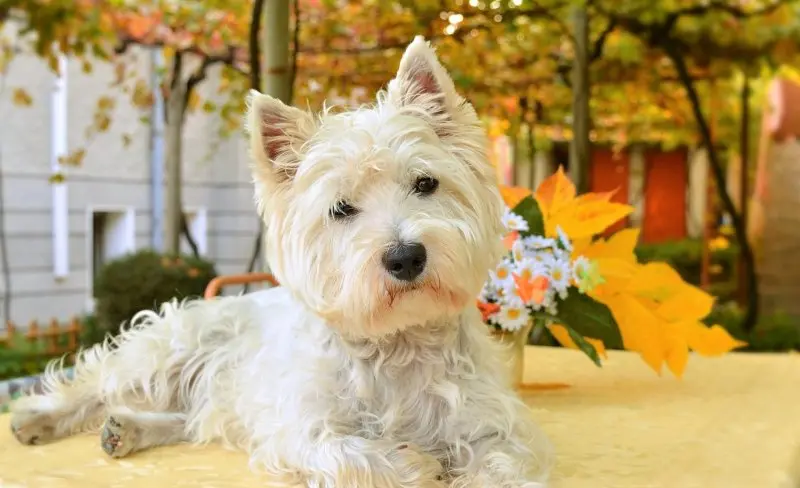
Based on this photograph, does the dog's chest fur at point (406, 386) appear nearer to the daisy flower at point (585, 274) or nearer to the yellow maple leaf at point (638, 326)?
the daisy flower at point (585, 274)

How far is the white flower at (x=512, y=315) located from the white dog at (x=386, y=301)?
0.29 metres

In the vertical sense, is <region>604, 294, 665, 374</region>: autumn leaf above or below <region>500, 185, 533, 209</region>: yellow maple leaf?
below

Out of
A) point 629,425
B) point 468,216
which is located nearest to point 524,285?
point 629,425

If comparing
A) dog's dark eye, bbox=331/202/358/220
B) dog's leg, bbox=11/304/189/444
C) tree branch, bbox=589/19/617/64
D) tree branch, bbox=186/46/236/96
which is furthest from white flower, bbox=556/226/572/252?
tree branch, bbox=186/46/236/96

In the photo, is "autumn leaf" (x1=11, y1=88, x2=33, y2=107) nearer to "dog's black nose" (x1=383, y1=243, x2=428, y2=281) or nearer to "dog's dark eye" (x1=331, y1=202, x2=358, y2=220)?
"dog's dark eye" (x1=331, y1=202, x2=358, y2=220)

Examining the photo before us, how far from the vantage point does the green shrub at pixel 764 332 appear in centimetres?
461

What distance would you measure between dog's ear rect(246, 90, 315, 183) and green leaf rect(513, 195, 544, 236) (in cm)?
66

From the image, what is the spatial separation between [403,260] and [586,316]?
0.78 m

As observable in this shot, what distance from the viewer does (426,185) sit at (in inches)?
45.3

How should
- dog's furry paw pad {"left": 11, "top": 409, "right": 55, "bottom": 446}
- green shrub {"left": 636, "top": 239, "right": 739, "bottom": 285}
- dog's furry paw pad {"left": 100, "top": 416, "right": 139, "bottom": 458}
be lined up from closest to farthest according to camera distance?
1. dog's furry paw pad {"left": 100, "top": 416, "right": 139, "bottom": 458}
2. dog's furry paw pad {"left": 11, "top": 409, "right": 55, "bottom": 446}
3. green shrub {"left": 636, "top": 239, "right": 739, "bottom": 285}

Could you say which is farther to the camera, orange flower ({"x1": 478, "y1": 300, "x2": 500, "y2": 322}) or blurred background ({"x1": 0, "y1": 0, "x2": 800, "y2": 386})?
blurred background ({"x1": 0, "y1": 0, "x2": 800, "y2": 386})

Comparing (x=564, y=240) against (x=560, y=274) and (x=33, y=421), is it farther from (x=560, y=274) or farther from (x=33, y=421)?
(x=33, y=421)

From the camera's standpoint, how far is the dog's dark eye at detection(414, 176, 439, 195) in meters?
1.15

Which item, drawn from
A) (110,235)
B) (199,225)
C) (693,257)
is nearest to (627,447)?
(110,235)
